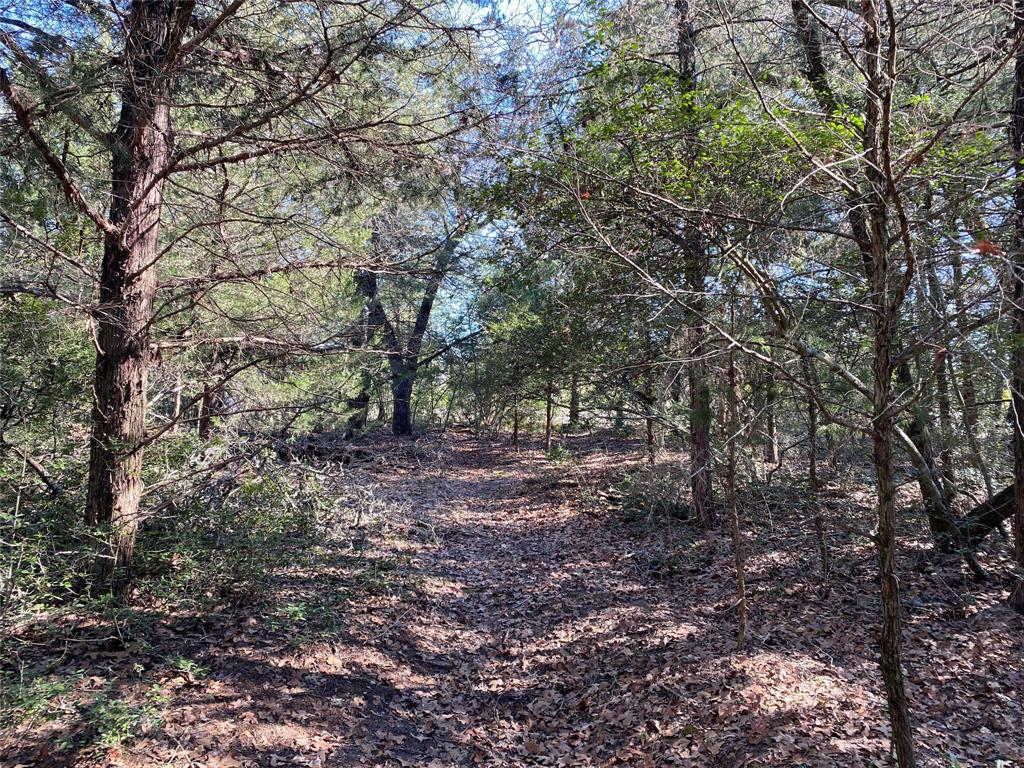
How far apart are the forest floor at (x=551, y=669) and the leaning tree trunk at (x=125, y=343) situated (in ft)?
3.17

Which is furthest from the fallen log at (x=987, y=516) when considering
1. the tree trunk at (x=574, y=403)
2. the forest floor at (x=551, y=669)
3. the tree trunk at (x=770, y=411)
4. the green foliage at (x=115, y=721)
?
the green foliage at (x=115, y=721)

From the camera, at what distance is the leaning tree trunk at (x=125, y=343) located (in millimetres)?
4809

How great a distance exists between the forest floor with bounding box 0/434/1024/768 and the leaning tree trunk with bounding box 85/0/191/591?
0.97m

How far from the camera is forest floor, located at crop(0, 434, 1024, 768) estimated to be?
4.22 meters

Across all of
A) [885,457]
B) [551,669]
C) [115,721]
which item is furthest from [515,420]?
[885,457]

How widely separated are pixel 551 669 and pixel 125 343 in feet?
15.6

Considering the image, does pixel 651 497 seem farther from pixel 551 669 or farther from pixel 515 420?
pixel 515 420

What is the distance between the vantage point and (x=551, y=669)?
589 cm

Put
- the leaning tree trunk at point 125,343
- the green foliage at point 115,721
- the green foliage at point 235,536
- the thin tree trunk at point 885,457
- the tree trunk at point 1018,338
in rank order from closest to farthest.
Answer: the thin tree trunk at point 885,457 → the green foliage at point 115,721 → the leaning tree trunk at point 125,343 → the tree trunk at point 1018,338 → the green foliage at point 235,536

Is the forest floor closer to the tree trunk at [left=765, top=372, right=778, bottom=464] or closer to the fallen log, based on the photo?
Result: the fallen log

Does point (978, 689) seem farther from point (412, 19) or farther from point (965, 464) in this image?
point (412, 19)

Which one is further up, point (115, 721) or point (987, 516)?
point (987, 516)

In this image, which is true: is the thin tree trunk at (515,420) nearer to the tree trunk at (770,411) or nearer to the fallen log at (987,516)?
the tree trunk at (770,411)

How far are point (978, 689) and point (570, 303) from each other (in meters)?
6.09
